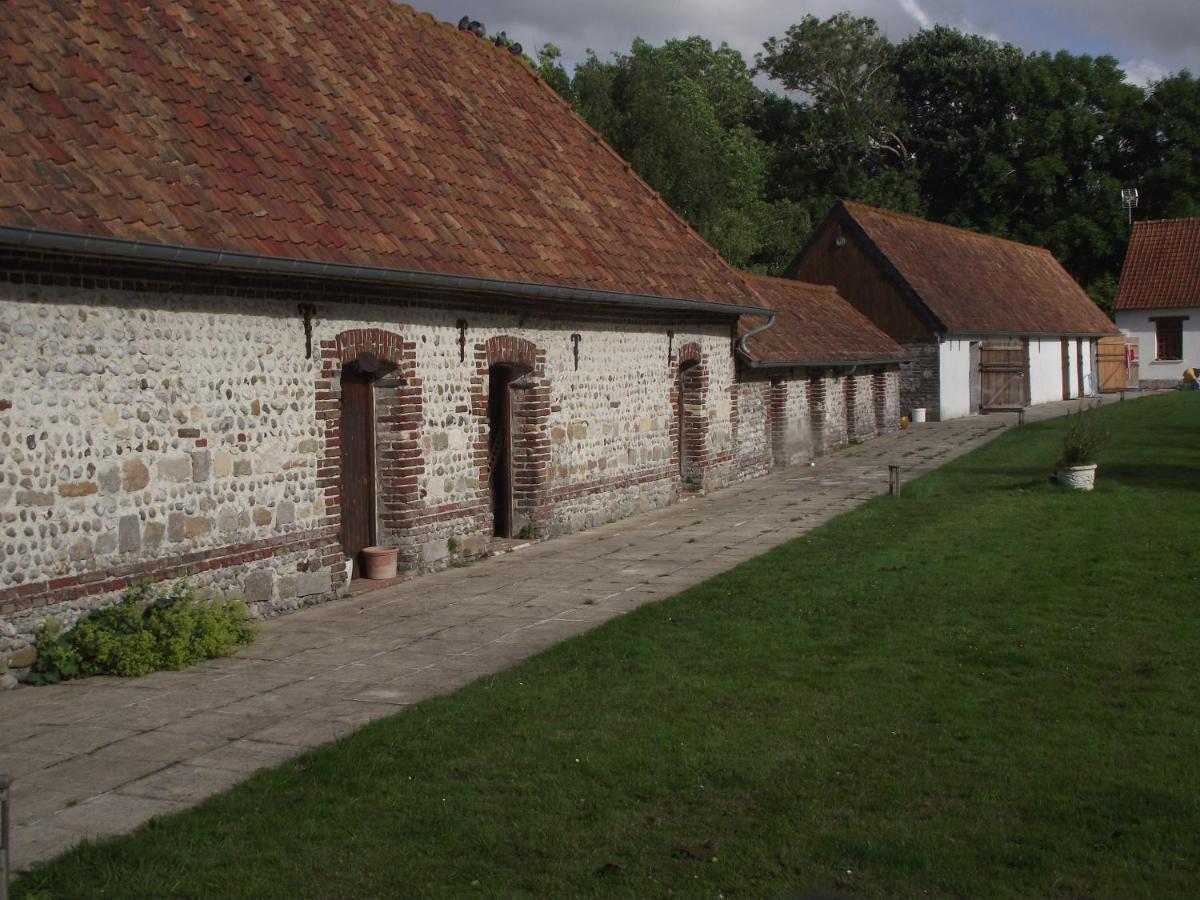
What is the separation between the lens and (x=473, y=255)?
12.7 meters

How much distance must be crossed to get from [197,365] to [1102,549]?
8.45 metres

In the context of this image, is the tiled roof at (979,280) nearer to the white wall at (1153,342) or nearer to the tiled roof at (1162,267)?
the tiled roof at (1162,267)

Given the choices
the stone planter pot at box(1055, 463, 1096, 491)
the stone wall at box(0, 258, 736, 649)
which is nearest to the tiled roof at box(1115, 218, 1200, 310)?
the stone planter pot at box(1055, 463, 1096, 491)

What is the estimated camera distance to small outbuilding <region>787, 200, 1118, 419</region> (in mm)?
34625

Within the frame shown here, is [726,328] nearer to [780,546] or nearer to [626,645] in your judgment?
[780,546]

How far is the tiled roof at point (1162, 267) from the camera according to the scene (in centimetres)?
4934

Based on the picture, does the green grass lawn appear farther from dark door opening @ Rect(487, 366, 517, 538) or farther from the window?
the window

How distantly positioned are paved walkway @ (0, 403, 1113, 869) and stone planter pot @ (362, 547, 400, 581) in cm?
34

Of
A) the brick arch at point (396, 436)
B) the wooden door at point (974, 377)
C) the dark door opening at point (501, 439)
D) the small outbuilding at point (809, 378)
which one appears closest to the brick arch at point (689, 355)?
the small outbuilding at point (809, 378)

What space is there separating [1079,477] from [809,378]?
8.85 meters

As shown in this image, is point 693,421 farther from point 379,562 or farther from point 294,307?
point 294,307

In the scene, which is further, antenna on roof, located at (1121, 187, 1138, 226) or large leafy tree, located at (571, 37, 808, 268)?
antenna on roof, located at (1121, 187, 1138, 226)

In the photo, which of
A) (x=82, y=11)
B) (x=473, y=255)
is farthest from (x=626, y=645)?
(x=82, y=11)

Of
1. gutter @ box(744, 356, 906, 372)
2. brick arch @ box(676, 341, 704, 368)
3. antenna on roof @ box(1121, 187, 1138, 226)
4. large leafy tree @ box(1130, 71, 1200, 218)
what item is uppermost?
large leafy tree @ box(1130, 71, 1200, 218)
